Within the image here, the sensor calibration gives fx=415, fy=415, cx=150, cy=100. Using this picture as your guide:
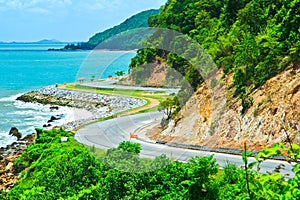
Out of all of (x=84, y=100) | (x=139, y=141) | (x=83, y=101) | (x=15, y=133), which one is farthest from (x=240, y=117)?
(x=84, y=100)

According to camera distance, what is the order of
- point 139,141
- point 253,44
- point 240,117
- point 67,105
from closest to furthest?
1. point 240,117
2. point 253,44
3. point 139,141
4. point 67,105

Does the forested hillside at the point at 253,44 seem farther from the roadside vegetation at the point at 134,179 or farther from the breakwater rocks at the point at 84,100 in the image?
the breakwater rocks at the point at 84,100

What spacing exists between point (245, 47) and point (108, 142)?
994 centimetres

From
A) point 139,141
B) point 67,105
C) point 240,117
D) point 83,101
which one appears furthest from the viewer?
point 83,101

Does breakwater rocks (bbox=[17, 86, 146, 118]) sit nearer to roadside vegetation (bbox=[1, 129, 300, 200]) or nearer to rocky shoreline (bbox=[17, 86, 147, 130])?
rocky shoreline (bbox=[17, 86, 147, 130])

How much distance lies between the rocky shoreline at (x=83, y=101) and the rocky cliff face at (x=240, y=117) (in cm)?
1966

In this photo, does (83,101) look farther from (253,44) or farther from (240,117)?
(240,117)

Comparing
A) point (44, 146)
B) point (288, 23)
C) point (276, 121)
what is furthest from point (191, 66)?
point (44, 146)

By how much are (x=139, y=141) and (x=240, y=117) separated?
251 inches

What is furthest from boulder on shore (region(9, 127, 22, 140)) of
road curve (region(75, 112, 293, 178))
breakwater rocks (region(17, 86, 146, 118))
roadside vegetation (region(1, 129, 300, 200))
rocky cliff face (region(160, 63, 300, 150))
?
roadside vegetation (region(1, 129, 300, 200))

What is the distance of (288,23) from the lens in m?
24.3

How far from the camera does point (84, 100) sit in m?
59.7

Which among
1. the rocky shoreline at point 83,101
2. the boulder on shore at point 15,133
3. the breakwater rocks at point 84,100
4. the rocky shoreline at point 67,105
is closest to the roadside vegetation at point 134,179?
the rocky shoreline at point 67,105

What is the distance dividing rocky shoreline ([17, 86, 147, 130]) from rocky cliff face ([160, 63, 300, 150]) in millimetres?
19664
